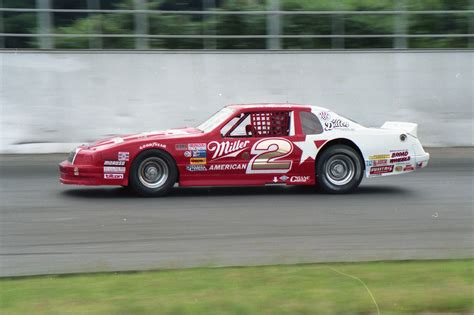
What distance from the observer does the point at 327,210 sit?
969 centimetres

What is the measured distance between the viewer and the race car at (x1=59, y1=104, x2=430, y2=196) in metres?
10.3

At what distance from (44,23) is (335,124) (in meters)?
9.22

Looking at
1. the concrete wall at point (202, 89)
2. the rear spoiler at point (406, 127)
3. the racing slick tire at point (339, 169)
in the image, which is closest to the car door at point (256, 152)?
the racing slick tire at point (339, 169)

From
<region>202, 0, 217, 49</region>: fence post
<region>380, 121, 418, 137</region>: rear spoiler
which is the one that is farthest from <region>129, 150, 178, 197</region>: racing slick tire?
<region>202, 0, 217, 49</region>: fence post

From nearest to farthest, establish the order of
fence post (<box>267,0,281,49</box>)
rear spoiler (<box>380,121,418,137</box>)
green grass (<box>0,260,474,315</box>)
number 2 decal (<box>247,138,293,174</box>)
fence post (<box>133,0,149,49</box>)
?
green grass (<box>0,260,474,315</box>) < number 2 decal (<box>247,138,293,174</box>) < rear spoiler (<box>380,121,418,137</box>) < fence post (<box>133,0,149,49</box>) < fence post (<box>267,0,281,49</box>)

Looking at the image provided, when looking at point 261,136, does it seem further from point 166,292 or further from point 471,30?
point 471,30

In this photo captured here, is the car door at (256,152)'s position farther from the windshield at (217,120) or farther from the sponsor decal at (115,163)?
the sponsor decal at (115,163)

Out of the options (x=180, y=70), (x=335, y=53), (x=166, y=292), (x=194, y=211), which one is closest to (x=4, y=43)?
(x=180, y=70)

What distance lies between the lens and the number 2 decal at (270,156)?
1058cm

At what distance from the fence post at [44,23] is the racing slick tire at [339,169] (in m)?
8.96

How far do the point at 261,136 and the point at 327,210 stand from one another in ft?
5.41

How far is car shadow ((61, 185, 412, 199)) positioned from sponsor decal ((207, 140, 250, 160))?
72cm

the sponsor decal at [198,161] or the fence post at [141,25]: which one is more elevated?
the fence post at [141,25]

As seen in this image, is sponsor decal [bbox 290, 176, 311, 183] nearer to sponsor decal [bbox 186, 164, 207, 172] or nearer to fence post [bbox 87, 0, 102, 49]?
sponsor decal [bbox 186, 164, 207, 172]
